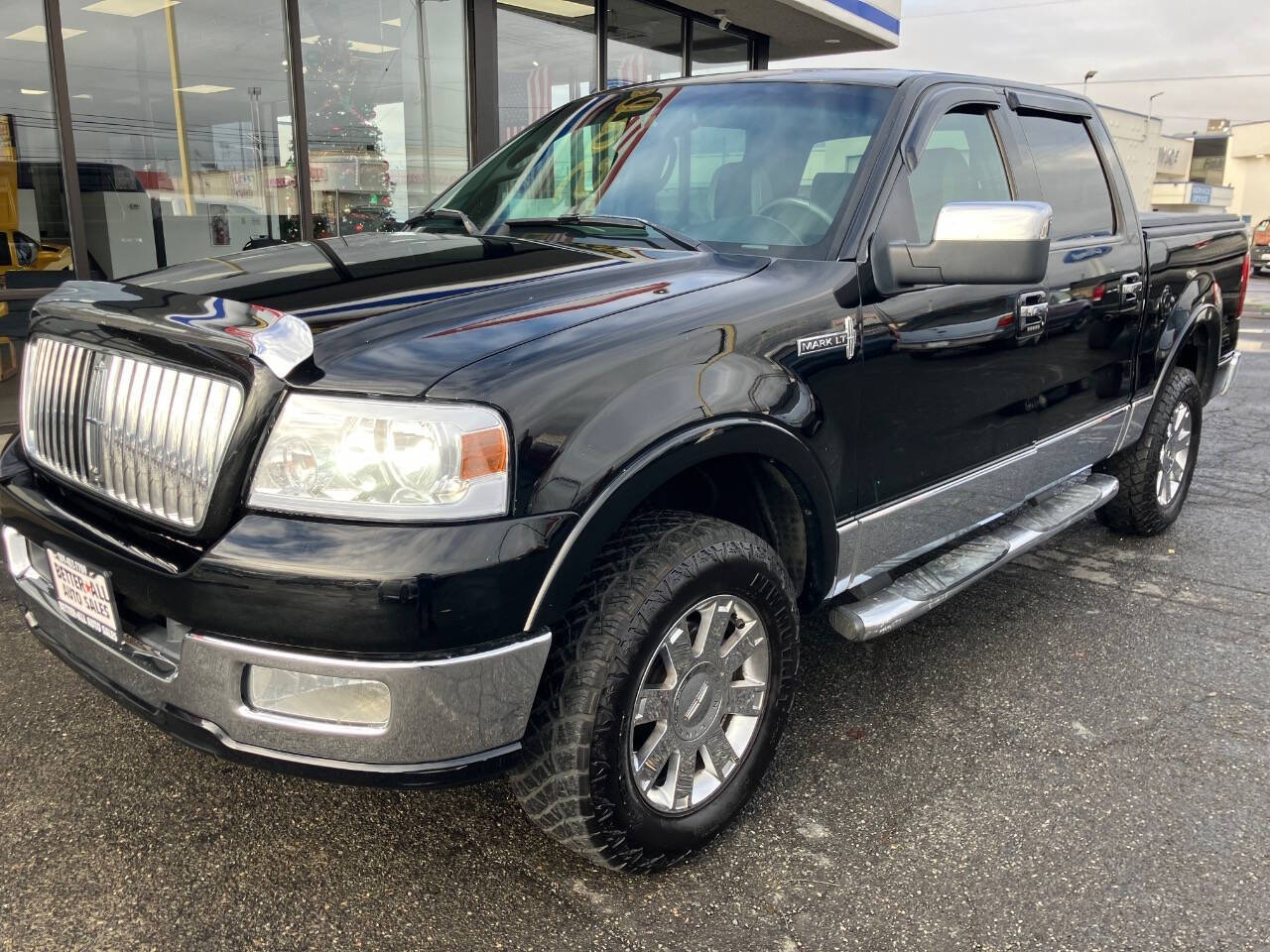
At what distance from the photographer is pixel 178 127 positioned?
288 inches

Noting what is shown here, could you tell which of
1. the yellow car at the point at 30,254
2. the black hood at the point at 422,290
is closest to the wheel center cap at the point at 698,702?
the black hood at the point at 422,290

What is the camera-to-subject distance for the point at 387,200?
898 centimetres

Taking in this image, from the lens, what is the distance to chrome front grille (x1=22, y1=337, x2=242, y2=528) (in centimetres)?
193

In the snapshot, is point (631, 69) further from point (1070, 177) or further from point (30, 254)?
point (1070, 177)

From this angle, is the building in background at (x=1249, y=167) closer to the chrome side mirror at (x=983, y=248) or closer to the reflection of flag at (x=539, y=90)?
the reflection of flag at (x=539, y=90)

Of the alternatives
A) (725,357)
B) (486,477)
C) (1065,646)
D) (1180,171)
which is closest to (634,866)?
(486,477)

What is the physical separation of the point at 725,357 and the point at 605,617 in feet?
2.23

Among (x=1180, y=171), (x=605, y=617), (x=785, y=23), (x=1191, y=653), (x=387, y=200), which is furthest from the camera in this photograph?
(x=1180, y=171)

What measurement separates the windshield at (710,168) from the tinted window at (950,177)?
0.20 m

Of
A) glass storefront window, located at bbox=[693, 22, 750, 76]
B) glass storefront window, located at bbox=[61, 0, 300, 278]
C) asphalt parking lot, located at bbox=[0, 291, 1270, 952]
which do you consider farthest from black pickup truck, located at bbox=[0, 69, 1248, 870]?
glass storefront window, located at bbox=[693, 22, 750, 76]

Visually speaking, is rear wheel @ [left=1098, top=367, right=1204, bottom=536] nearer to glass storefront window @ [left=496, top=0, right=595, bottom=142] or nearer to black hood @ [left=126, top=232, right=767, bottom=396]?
black hood @ [left=126, top=232, right=767, bottom=396]

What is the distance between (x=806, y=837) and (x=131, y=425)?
1858 millimetres

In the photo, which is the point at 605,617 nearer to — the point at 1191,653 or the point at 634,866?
the point at 634,866

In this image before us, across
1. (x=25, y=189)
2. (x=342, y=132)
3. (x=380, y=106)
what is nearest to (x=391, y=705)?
(x=25, y=189)
